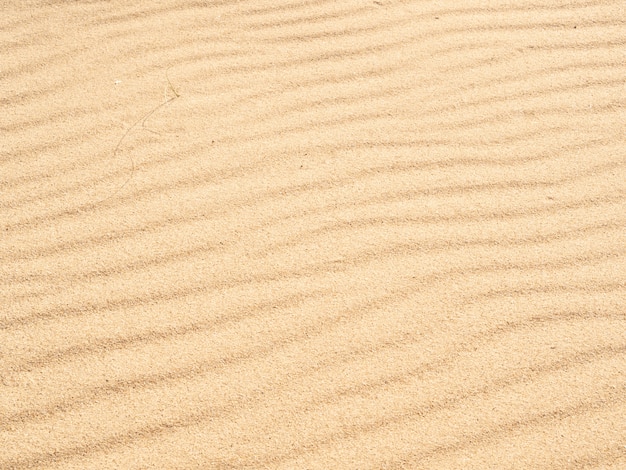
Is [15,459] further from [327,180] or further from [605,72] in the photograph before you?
[605,72]

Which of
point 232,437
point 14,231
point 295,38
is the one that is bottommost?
point 232,437

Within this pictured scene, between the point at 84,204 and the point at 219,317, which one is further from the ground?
the point at 84,204

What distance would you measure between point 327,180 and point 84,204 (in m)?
0.95

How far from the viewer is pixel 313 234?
321cm

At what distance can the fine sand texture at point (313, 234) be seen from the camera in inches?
106

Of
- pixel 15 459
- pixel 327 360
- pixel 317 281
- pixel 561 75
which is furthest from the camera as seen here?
pixel 561 75

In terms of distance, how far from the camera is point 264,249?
3.16m

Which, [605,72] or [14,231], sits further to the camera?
[605,72]

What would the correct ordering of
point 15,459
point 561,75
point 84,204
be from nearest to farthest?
point 15,459, point 84,204, point 561,75

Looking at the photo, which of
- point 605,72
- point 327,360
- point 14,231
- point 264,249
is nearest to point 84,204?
point 14,231

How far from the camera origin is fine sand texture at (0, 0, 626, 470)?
269 centimetres

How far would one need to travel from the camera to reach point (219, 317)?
2.95m

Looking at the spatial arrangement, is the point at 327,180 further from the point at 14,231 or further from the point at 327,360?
the point at 14,231

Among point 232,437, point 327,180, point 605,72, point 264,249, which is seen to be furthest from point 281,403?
point 605,72
